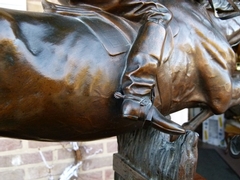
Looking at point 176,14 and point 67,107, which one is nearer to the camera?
point 67,107

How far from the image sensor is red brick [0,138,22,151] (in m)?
1.09

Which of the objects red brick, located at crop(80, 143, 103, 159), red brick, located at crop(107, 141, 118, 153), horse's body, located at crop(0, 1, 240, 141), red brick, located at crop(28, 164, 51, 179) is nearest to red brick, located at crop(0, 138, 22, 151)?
Answer: red brick, located at crop(28, 164, 51, 179)

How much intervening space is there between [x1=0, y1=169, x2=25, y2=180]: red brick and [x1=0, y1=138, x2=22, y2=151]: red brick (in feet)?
0.29

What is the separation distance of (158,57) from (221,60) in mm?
166

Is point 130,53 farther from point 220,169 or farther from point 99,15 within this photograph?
point 220,169

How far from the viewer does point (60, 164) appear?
3.98 feet

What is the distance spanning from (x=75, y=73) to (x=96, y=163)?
936mm

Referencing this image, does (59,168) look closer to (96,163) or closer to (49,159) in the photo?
(49,159)

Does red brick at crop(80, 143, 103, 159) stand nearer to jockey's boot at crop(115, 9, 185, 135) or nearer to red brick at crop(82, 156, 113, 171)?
red brick at crop(82, 156, 113, 171)

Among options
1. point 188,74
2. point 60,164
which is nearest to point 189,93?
point 188,74

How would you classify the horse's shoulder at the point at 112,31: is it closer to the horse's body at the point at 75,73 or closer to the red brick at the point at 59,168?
the horse's body at the point at 75,73

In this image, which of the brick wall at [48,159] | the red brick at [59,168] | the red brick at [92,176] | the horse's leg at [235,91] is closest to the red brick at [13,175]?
the brick wall at [48,159]

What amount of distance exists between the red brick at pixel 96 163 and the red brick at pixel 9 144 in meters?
0.28

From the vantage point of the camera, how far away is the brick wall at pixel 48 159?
43.9 inches
